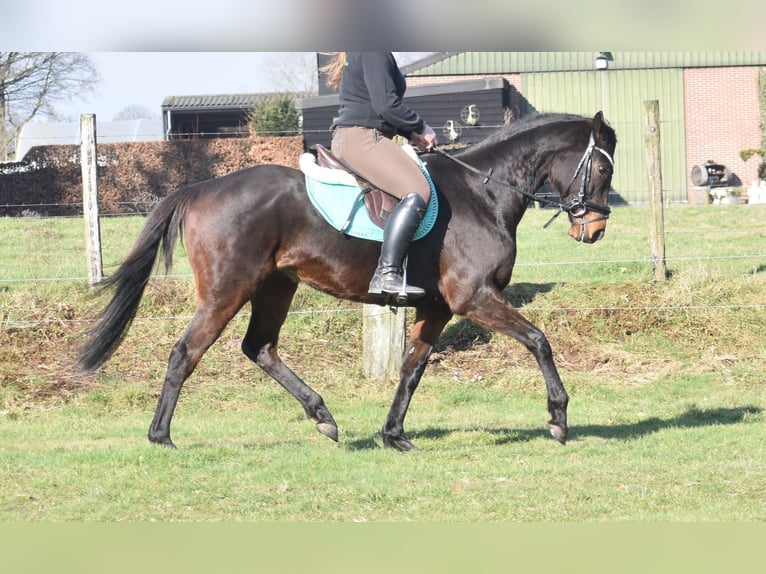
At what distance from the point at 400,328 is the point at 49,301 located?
15.1 ft

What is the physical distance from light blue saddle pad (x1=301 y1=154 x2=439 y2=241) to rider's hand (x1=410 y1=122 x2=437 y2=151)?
352 millimetres

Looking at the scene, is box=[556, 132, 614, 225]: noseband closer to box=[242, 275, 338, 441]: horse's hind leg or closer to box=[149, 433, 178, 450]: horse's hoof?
box=[242, 275, 338, 441]: horse's hind leg

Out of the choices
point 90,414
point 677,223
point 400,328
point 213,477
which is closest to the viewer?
point 213,477

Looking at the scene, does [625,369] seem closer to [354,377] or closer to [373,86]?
[354,377]

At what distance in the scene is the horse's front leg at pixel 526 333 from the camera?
23.1ft

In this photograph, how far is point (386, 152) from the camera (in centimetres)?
686

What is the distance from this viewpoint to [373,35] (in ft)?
4.69

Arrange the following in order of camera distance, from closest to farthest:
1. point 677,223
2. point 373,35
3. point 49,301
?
point 373,35 < point 49,301 < point 677,223

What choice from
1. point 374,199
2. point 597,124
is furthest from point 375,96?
point 597,124

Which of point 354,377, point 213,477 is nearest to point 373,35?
point 213,477

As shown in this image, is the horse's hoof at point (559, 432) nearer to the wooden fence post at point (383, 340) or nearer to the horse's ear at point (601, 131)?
the horse's ear at point (601, 131)

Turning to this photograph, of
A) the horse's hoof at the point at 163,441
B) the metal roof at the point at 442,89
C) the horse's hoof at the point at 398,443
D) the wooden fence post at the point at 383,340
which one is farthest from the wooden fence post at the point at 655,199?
the metal roof at the point at 442,89

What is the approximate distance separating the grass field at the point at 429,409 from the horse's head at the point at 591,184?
1.75 m

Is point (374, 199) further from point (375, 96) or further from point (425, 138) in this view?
point (375, 96)
